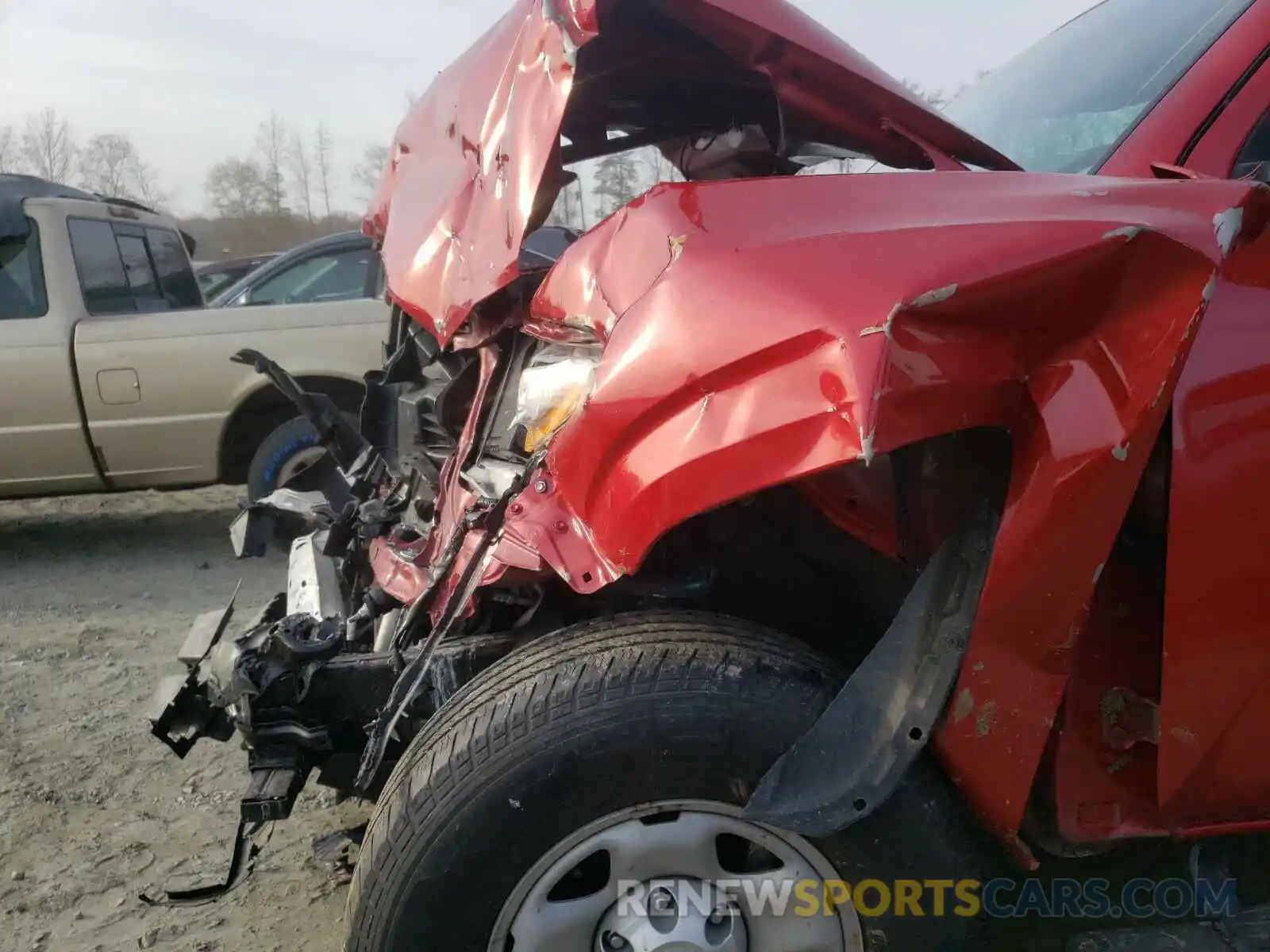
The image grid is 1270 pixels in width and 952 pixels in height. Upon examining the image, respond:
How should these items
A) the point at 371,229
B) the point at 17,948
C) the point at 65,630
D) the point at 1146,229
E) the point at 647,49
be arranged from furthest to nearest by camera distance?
the point at 65,630 → the point at 371,229 → the point at 17,948 → the point at 647,49 → the point at 1146,229

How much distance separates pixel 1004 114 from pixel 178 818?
132 inches

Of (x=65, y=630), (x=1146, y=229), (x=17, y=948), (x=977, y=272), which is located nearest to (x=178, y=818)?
(x=17, y=948)

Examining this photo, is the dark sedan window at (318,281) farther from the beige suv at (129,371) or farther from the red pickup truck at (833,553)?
the red pickup truck at (833,553)

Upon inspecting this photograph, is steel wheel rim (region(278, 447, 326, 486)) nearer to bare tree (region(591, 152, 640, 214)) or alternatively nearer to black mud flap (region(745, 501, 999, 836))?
bare tree (region(591, 152, 640, 214))

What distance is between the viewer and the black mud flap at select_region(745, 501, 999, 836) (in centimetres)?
166

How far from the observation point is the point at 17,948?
8.01ft

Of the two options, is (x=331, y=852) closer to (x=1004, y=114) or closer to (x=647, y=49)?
(x=647, y=49)

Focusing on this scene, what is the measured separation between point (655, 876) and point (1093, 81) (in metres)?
2.20

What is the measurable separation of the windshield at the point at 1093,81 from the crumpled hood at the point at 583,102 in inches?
12.0

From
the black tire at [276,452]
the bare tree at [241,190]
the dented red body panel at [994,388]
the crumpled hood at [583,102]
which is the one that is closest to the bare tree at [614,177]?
the crumpled hood at [583,102]

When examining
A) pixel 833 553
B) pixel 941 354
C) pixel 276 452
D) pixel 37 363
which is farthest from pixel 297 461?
pixel 941 354

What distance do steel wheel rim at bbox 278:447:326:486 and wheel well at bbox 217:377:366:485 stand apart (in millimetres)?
394

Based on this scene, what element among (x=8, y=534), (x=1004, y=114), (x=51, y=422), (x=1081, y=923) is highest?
(x=1004, y=114)

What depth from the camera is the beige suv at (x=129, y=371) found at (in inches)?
211
